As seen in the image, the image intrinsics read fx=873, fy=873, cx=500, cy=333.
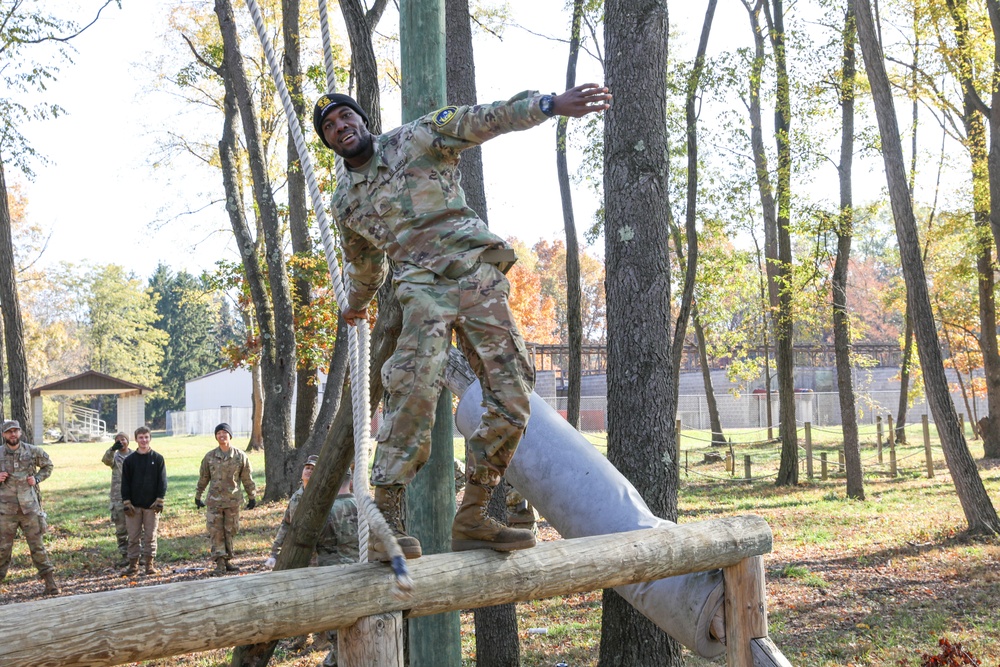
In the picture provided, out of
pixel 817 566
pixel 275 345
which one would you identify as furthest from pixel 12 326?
pixel 817 566

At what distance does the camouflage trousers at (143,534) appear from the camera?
39.4ft

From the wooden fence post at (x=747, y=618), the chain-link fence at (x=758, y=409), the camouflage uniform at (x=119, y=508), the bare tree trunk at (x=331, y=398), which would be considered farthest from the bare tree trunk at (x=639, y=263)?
the chain-link fence at (x=758, y=409)

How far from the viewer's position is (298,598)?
9.46ft

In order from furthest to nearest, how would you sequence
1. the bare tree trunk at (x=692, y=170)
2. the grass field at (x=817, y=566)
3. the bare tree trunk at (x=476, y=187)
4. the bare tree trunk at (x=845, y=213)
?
the bare tree trunk at (x=845, y=213) < the bare tree trunk at (x=692, y=170) < the grass field at (x=817, y=566) < the bare tree trunk at (x=476, y=187)

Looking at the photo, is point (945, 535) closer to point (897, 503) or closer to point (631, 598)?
point (897, 503)

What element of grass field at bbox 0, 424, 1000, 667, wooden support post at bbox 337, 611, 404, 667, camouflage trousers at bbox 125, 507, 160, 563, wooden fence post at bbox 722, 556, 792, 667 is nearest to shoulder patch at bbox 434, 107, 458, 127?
wooden support post at bbox 337, 611, 404, 667

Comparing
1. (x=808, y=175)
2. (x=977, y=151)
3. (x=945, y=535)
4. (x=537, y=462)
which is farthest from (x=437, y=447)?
(x=977, y=151)

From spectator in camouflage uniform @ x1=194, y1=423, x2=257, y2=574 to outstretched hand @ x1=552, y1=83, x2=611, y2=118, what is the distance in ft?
31.6

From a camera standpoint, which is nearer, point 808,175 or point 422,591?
point 422,591

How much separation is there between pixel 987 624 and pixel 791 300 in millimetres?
12270

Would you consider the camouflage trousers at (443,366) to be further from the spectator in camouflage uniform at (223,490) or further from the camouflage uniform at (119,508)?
the camouflage uniform at (119,508)

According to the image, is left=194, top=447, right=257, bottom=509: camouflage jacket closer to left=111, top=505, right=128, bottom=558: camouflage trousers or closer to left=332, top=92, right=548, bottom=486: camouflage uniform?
left=111, top=505, right=128, bottom=558: camouflage trousers

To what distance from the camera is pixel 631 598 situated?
4445 mm

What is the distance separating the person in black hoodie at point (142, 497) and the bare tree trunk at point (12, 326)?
281 cm
